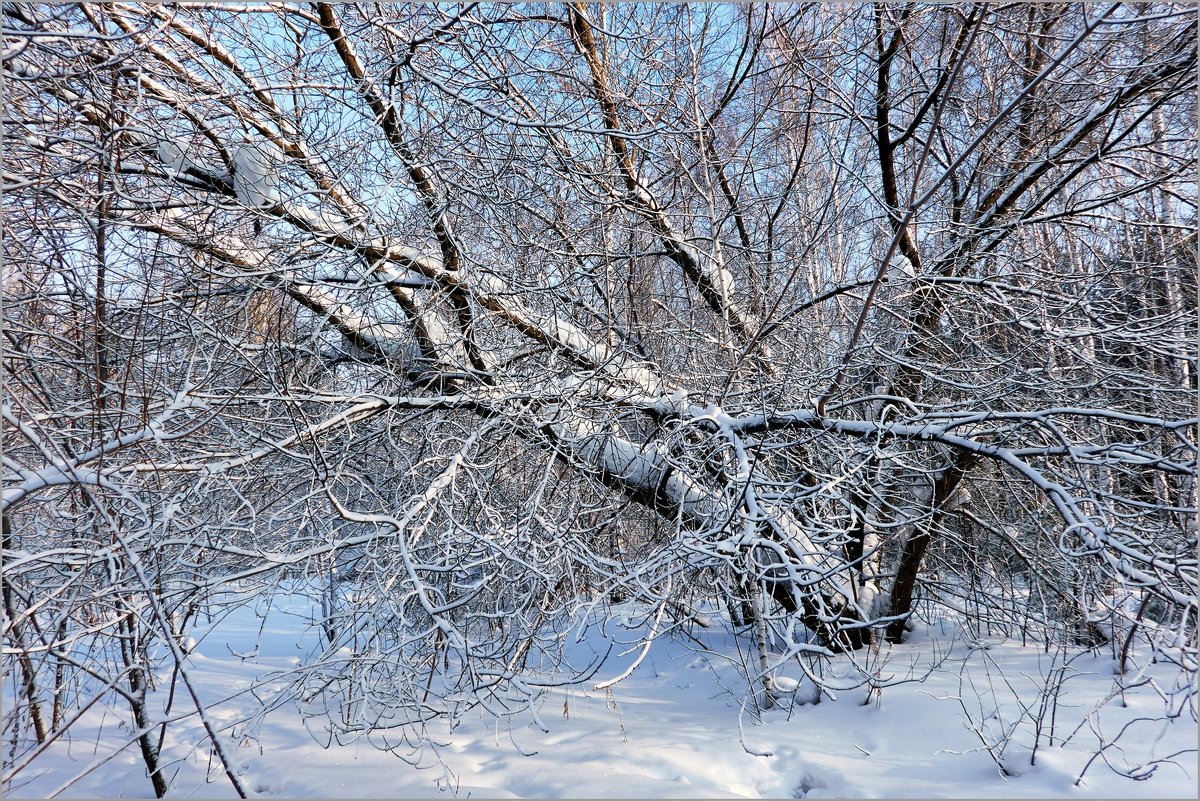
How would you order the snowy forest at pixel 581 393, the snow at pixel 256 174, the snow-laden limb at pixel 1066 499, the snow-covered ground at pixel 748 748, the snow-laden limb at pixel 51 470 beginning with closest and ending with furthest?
the snow-laden limb at pixel 51 470 < the snow-laden limb at pixel 1066 499 < the snowy forest at pixel 581 393 < the snow-covered ground at pixel 748 748 < the snow at pixel 256 174

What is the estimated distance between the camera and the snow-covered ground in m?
3.01

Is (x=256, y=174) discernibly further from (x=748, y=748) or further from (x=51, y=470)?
(x=748, y=748)

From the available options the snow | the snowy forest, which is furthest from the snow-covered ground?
the snow

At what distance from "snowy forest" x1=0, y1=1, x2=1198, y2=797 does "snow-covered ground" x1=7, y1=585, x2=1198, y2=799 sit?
0.11 ft

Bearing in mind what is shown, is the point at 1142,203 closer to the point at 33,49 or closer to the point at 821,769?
the point at 821,769

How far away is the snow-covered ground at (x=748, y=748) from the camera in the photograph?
3.01m

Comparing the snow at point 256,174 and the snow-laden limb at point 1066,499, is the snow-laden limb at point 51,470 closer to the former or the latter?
the snow at point 256,174

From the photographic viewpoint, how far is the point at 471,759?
364 centimetres

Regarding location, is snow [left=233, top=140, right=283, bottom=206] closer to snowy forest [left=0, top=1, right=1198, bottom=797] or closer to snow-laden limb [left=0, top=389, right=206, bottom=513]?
snowy forest [left=0, top=1, right=1198, bottom=797]

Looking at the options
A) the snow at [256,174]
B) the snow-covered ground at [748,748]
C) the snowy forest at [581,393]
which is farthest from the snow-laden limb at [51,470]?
the snow at [256,174]

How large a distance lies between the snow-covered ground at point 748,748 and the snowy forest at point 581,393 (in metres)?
0.03

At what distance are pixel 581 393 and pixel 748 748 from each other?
81.4 inches

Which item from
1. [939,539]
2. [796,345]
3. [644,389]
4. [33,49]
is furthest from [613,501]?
[33,49]

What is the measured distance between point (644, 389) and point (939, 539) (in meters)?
2.66
